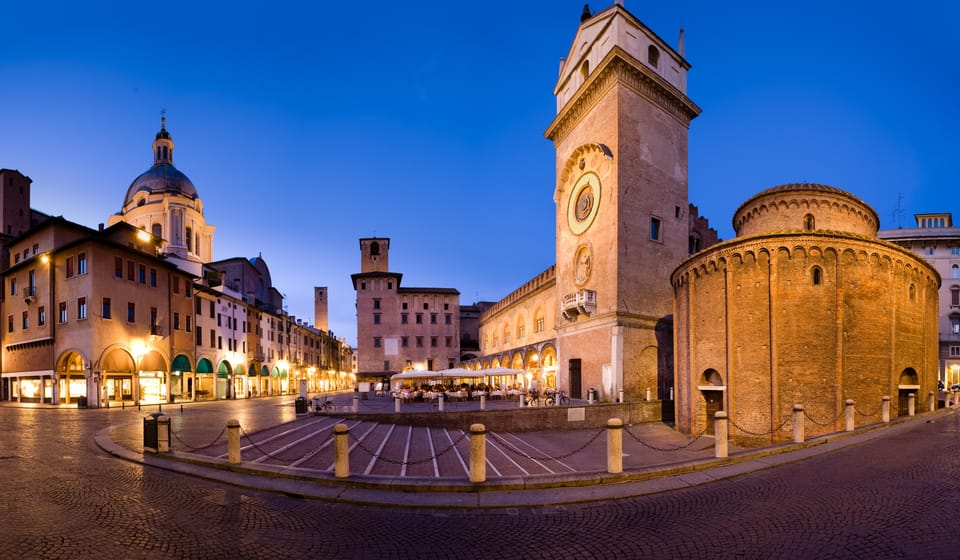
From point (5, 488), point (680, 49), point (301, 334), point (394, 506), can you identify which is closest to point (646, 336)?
point (680, 49)

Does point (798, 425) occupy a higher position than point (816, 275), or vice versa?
point (816, 275)

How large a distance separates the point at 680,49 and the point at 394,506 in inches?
1421

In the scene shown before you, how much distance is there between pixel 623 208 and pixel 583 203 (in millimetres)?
4490

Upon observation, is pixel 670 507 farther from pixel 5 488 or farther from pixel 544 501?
pixel 5 488

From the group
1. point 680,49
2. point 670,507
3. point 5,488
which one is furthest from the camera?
point 680,49

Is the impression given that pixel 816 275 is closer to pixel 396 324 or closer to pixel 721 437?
pixel 721 437

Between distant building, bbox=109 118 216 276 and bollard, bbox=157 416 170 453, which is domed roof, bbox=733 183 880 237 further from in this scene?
distant building, bbox=109 118 216 276

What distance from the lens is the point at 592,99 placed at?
31984 millimetres

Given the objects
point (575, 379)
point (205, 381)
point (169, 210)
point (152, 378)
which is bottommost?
point (205, 381)

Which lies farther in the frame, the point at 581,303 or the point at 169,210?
the point at 169,210

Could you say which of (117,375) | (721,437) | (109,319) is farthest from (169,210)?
(721,437)

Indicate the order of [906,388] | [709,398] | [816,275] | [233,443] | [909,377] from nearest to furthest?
[233,443] → [816,275] → [906,388] → [909,377] → [709,398]

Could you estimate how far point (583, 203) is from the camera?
33.0 m

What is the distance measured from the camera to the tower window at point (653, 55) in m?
31.7
